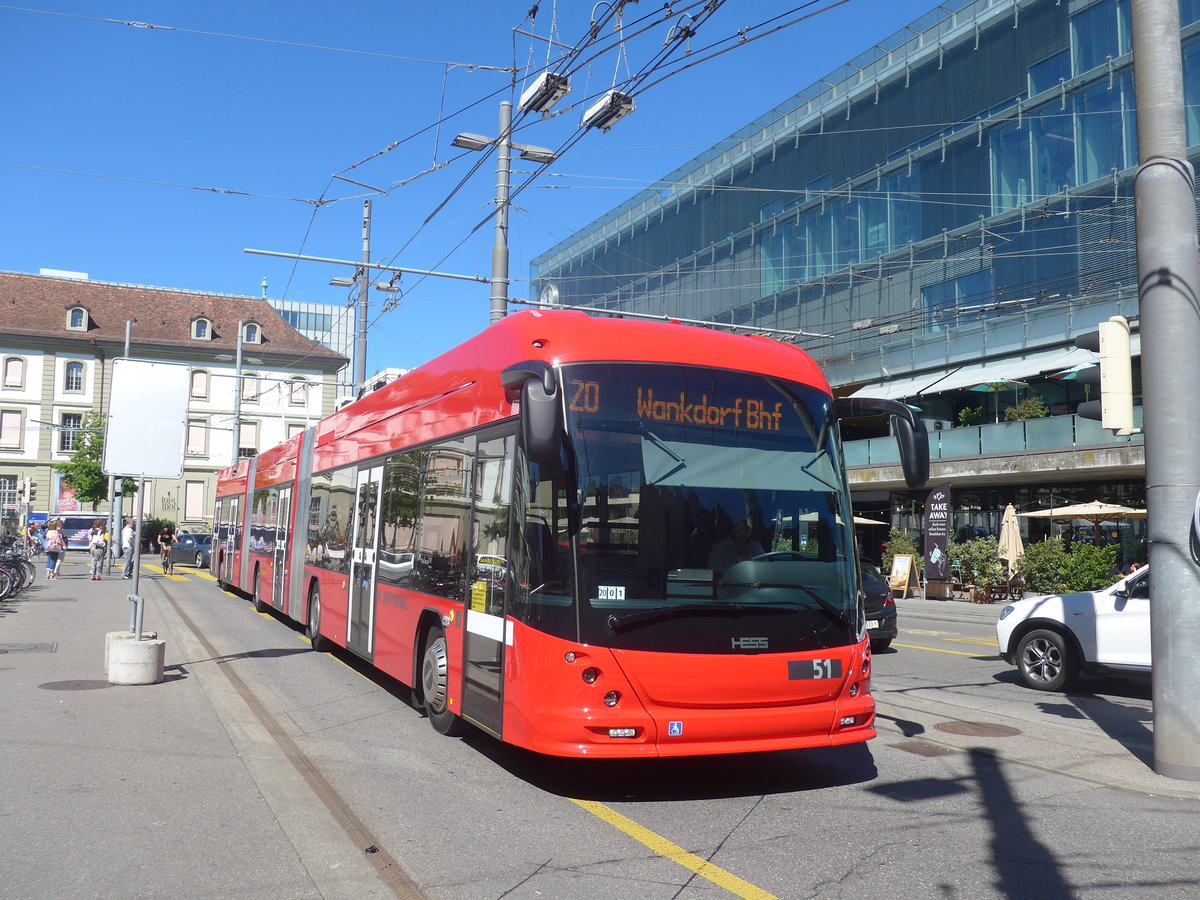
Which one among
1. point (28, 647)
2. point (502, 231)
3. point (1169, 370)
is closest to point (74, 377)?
point (502, 231)

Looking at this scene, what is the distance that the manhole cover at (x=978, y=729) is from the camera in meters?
9.13

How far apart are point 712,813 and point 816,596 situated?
1.47m

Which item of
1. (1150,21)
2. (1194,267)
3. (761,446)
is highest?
(1150,21)

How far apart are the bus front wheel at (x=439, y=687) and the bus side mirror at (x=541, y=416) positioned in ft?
8.89

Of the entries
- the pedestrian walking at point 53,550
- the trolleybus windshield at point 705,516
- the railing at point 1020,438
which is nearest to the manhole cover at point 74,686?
the trolleybus windshield at point 705,516

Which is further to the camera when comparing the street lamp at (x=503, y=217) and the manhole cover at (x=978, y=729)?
the street lamp at (x=503, y=217)

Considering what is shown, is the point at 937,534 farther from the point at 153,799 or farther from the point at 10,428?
the point at 10,428

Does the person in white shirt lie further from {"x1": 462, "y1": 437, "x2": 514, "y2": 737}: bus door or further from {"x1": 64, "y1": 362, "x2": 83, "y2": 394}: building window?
{"x1": 64, "y1": 362, "x2": 83, "y2": 394}: building window

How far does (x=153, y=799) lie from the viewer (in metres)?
6.47

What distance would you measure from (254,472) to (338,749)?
14552 mm

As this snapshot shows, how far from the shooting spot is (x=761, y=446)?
7148 millimetres

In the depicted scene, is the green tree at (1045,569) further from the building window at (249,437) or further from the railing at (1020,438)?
the building window at (249,437)

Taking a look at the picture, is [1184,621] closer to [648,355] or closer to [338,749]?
[648,355]

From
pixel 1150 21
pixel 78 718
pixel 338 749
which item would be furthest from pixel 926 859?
pixel 78 718
